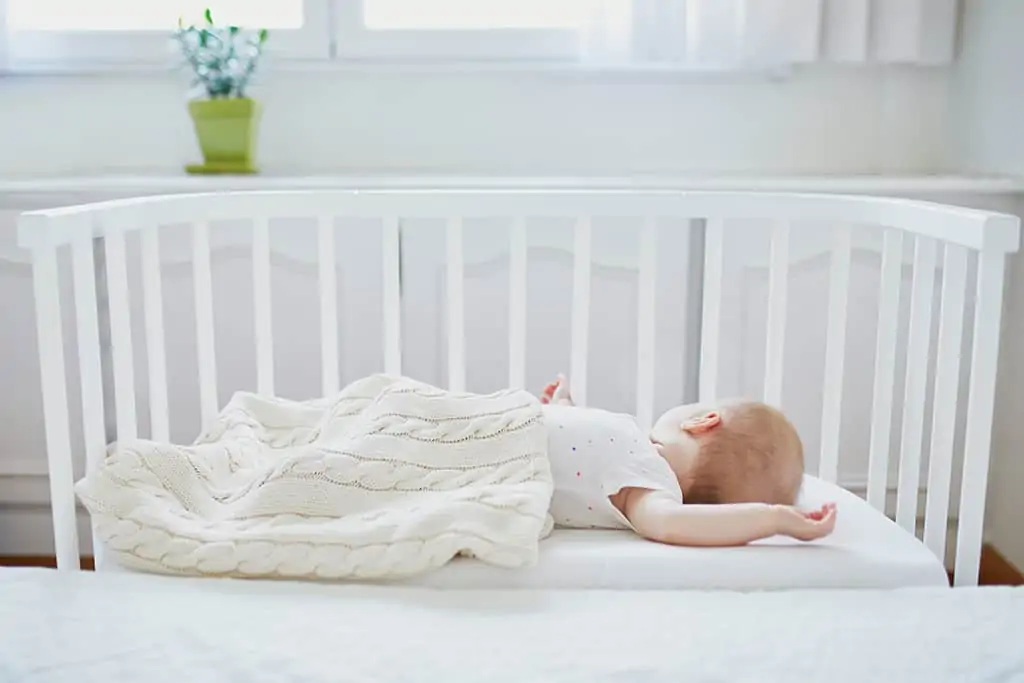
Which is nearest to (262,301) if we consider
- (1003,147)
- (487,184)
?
(487,184)

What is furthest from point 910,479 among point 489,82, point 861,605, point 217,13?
point 217,13

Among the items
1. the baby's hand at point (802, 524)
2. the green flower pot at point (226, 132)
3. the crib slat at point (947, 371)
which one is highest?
the green flower pot at point (226, 132)

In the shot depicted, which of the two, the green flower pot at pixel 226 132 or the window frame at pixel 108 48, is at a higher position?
the window frame at pixel 108 48

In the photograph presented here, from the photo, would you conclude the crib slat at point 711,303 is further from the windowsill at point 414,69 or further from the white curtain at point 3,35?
the white curtain at point 3,35

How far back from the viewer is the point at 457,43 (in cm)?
191

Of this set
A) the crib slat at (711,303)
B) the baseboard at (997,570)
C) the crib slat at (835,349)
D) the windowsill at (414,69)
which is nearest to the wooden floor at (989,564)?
the baseboard at (997,570)

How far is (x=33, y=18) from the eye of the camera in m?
1.92

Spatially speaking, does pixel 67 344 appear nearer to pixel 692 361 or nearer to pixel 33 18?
pixel 33 18

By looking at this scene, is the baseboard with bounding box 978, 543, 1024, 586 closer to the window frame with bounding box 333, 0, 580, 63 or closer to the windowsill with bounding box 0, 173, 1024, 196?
the windowsill with bounding box 0, 173, 1024, 196

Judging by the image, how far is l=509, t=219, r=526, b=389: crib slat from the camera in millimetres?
1387

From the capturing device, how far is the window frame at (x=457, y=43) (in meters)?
1.91

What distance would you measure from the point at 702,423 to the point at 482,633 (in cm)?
44

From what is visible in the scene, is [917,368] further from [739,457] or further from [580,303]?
[580,303]

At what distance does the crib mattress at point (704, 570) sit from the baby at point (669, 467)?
0.15 feet
